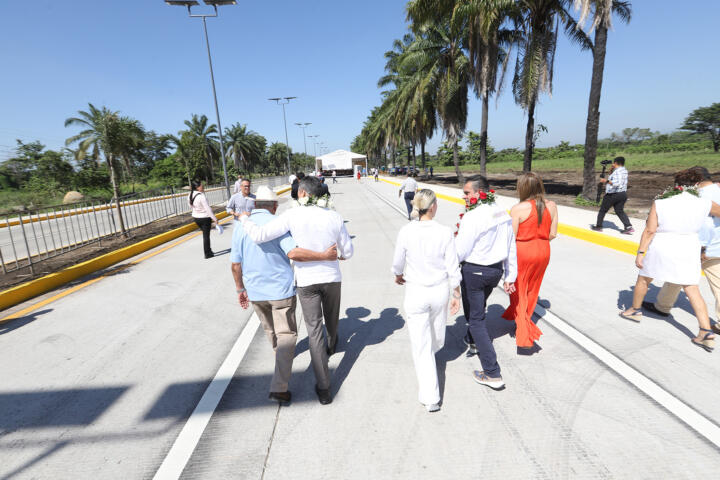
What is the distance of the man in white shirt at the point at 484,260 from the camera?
115 inches

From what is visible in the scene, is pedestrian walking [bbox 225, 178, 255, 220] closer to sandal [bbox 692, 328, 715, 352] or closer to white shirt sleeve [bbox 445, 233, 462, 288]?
white shirt sleeve [bbox 445, 233, 462, 288]

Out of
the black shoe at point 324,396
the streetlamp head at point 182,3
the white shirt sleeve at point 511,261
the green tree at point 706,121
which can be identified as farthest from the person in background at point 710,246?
the green tree at point 706,121

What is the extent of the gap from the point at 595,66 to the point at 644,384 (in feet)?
41.2

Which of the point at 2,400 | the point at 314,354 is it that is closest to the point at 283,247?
the point at 314,354

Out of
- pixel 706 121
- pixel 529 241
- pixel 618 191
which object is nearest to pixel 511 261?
pixel 529 241

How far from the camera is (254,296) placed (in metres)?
2.86

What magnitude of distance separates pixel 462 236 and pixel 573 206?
11.8 metres

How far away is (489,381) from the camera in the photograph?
2889 mm

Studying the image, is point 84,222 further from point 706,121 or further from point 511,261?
point 706,121

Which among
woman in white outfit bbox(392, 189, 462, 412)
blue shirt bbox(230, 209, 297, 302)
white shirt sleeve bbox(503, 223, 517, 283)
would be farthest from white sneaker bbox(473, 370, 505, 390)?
blue shirt bbox(230, 209, 297, 302)

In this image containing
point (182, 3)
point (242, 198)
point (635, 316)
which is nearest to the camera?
point (635, 316)

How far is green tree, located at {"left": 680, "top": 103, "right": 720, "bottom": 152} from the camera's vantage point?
208 ft

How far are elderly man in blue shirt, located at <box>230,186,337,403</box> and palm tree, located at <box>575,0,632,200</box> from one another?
511 inches

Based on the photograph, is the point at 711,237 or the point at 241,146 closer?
the point at 711,237
